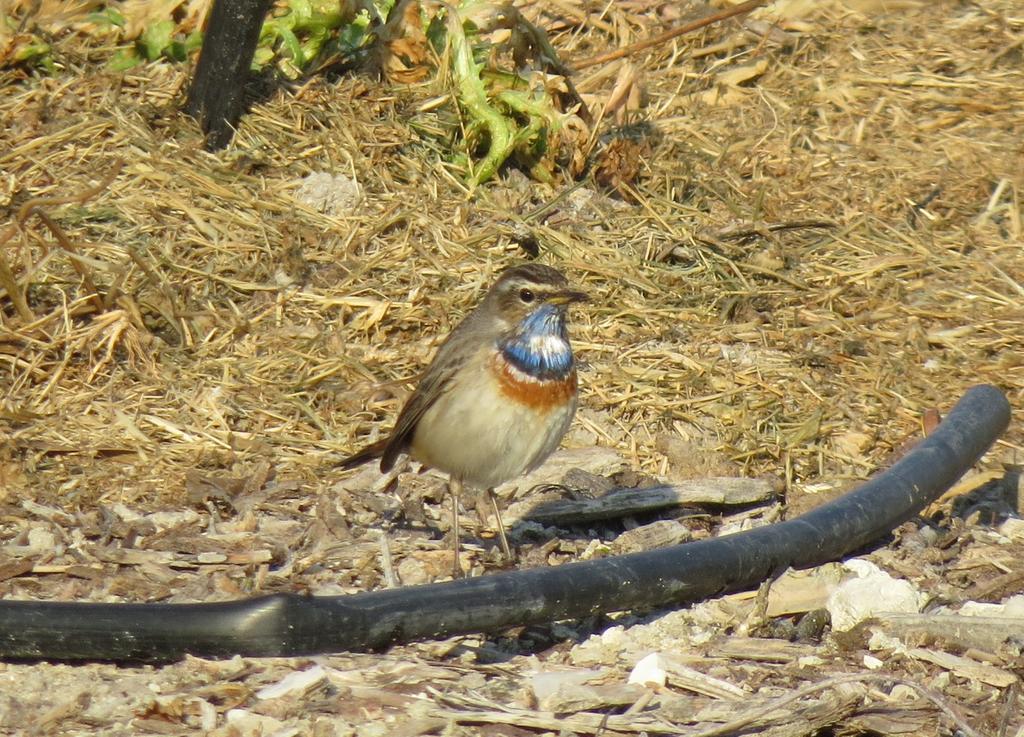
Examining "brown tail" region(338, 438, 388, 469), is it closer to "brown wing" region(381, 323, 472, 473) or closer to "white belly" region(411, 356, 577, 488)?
"brown wing" region(381, 323, 472, 473)

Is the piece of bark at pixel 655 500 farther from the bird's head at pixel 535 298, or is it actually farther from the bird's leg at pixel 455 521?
the bird's head at pixel 535 298

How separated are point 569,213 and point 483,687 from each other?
471 centimetres

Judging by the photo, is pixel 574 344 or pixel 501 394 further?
pixel 574 344

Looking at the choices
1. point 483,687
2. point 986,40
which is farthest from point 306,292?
point 986,40

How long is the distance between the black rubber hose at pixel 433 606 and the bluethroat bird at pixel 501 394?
1170 mm

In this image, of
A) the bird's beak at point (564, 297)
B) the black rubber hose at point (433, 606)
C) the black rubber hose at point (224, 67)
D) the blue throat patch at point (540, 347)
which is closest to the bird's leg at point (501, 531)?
the blue throat patch at point (540, 347)

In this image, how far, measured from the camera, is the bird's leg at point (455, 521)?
239 inches

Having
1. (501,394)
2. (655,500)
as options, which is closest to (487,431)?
(501,394)

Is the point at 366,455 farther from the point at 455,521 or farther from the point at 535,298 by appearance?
the point at 535,298

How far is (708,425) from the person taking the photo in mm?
7441

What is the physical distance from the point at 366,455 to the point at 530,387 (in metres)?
0.91

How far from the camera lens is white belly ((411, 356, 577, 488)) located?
20.8ft

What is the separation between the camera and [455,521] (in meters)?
6.36

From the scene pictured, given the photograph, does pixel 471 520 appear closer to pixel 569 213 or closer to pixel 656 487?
pixel 656 487
